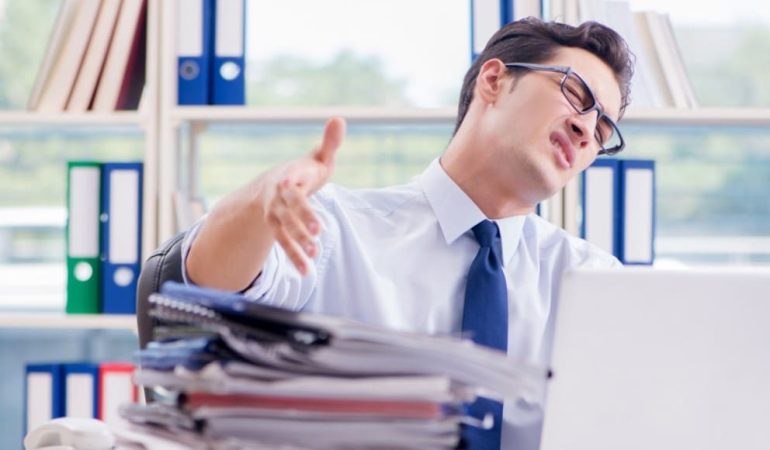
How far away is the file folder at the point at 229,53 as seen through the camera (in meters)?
2.26

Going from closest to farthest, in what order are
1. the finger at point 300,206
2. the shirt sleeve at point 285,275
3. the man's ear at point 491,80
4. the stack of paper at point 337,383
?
the stack of paper at point 337,383
the finger at point 300,206
the shirt sleeve at point 285,275
the man's ear at point 491,80

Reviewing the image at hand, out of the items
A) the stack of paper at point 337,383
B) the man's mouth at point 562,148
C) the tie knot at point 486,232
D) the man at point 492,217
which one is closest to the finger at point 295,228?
the stack of paper at point 337,383

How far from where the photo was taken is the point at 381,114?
89.5 inches

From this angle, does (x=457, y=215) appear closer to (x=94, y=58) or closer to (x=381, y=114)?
(x=381, y=114)

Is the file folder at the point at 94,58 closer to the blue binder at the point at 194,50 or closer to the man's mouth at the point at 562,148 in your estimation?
the blue binder at the point at 194,50

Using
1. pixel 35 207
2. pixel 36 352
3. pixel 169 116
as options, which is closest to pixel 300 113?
pixel 169 116

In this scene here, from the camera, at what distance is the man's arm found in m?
0.87

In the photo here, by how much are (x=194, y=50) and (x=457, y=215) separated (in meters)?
0.92

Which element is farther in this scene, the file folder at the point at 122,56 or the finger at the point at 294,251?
the file folder at the point at 122,56

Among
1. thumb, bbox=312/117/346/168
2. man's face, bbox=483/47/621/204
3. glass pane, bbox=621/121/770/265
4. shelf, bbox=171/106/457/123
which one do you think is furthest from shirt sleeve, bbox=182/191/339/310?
glass pane, bbox=621/121/770/265

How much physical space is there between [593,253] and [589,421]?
925mm

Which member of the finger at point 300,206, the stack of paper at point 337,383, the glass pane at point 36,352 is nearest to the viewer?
the stack of paper at point 337,383

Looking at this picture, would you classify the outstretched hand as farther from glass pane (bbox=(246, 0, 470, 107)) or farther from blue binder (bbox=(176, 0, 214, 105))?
glass pane (bbox=(246, 0, 470, 107))

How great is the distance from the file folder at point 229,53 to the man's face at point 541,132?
2.62 feet
